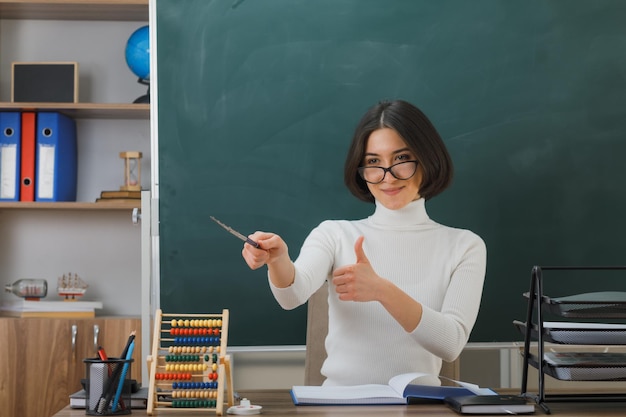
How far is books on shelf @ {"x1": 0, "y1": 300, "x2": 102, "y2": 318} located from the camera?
321 cm

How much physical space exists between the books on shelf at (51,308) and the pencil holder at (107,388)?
1628 mm

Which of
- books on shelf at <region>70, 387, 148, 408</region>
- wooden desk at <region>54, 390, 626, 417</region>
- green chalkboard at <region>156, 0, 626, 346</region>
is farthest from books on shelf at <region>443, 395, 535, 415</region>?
green chalkboard at <region>156, 0, 626, 346</region>

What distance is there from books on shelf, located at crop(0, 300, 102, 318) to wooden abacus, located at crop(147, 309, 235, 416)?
1561mm

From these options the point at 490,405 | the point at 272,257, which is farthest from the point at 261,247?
the point at 490,405

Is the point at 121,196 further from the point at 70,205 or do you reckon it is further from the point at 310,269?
the point at 310,269

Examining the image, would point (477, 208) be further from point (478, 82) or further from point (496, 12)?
point (496, 12)

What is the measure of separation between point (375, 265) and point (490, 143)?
30.4 inches

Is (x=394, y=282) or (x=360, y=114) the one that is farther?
(x=360, y=114)

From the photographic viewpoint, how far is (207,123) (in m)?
→ 2.70

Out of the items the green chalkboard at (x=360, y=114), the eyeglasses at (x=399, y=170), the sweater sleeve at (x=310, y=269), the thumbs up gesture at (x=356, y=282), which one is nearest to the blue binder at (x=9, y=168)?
the green chalkboard at (x=360, y=114)

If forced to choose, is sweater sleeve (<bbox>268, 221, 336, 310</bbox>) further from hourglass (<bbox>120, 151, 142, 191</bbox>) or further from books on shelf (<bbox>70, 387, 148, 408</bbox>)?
hourglass (<bbox>120, 151, 142, 191</bbox>)

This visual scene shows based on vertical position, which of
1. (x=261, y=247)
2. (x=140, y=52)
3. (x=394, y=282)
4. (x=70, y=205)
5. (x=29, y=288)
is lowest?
(x=29, y=288)

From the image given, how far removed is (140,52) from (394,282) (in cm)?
168

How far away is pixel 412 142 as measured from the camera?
7.10 feet
